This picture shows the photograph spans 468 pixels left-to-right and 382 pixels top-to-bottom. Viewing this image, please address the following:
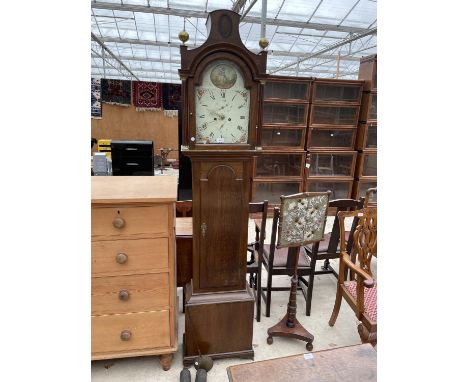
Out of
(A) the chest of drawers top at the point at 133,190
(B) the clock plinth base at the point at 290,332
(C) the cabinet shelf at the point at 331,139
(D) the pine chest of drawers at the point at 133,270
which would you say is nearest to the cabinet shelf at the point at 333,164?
(C) the cabinet shelf at the point at 331,139

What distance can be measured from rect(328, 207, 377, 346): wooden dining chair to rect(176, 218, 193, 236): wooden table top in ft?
3.21

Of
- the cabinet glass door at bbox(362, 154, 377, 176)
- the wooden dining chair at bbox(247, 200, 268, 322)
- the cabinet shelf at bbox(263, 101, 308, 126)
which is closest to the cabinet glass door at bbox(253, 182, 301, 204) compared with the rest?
the cabinet shelf at bbox(263, 101, 308, 126)

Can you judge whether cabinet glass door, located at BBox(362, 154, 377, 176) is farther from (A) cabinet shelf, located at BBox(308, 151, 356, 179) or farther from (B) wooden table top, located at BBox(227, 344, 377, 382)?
(B) wooden table top, located at BBox(227, 344, 377, 382)

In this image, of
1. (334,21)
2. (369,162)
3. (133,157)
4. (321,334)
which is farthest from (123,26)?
(321,334)

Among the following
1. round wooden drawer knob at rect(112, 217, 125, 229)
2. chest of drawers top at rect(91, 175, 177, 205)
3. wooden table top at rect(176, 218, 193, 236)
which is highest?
chest of drawers top at rect(91, 175, 177, 205)

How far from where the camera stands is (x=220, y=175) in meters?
1.68

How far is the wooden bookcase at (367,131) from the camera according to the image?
4352 millimetres

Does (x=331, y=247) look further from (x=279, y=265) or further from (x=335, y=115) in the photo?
(x=335, y=115)

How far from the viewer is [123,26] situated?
7648 mm

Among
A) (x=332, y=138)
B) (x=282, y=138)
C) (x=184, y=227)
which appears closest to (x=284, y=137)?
(x=282, y=138)

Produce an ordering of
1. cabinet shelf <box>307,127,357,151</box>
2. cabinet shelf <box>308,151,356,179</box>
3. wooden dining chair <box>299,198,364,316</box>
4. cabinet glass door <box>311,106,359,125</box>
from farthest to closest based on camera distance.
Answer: cabinet shelf <box>308,151,356,179</box> → cabinet shelf <box>307,127,357,151</box> → cabinet glass door <box>311,106,359,125</box> → wooden dining chair <box>299,198,364,316</box>

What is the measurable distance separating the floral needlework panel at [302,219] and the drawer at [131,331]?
0.84 metres

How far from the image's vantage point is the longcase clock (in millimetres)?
1528

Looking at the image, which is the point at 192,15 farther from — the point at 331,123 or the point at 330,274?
the point at 330,274
